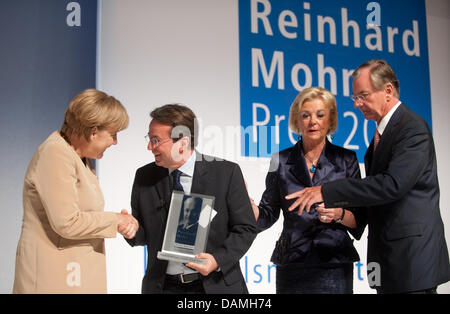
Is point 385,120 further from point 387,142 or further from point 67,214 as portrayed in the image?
point 67,214

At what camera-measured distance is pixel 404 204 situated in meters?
2.91

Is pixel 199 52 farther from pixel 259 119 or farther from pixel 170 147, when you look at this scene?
pixel 170 147

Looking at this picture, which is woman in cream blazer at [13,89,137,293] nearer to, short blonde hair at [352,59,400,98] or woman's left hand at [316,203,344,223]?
woman's left hand at [316,203,344,223]

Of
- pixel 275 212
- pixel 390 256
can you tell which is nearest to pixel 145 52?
pixel 275 212

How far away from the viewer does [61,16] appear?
371 centimetres

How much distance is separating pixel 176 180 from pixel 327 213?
0.91 meters

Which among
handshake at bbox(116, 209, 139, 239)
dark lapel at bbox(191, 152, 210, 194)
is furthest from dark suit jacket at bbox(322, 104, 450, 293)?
handshake at bbox(116, 209, 139, 239)

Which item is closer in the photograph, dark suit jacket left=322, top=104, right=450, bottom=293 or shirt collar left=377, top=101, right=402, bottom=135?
dark suit jacket left=322, top=104, right=450, bottom=293

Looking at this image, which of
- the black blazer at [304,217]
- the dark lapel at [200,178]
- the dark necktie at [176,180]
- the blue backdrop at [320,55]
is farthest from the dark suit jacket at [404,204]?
the blue backdrop at [320,55]

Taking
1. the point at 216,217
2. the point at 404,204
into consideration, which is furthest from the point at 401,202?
the point at 216,217

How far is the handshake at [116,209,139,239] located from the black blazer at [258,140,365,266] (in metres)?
0.89

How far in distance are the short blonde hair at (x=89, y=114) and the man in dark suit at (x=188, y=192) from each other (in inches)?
14.1

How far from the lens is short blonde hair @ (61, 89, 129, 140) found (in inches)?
100
